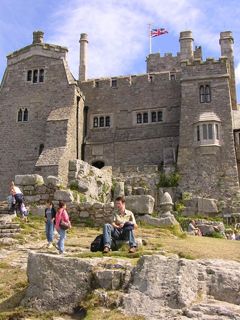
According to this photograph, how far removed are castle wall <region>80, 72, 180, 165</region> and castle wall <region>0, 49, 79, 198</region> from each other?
317 cm

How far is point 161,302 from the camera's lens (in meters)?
8.63

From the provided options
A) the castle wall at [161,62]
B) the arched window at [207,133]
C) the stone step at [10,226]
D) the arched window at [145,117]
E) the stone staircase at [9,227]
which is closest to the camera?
the stone staircase at [9,227]

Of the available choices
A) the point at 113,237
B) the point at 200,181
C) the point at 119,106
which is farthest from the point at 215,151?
the point at 113,237

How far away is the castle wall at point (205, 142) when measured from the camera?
116 ft

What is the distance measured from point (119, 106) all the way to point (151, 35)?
13.9m

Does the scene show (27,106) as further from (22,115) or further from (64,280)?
(64,280)

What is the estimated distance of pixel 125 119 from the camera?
41531 millimetres

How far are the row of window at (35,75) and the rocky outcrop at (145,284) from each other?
33.4m

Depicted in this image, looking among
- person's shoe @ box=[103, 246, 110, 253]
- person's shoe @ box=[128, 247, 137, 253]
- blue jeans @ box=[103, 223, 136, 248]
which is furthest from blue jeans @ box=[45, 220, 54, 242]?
person's shoe @ box=[128, 247, 137, 253]

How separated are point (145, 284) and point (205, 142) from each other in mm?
28026

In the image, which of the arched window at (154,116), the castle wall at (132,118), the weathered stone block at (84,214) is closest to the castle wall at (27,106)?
the castle wall at (132,118)

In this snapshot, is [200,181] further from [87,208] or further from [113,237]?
[113,237]

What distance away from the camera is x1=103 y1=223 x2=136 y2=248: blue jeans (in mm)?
12172

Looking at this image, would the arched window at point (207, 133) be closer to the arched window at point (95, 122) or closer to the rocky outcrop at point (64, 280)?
the arched window at point (95, 122)
